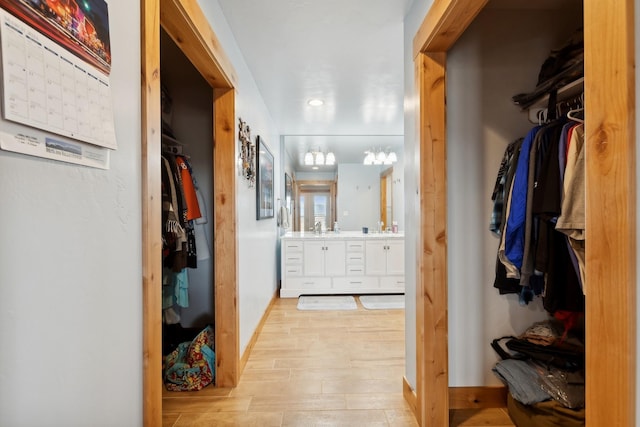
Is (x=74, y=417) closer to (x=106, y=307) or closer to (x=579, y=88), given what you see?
(x=106, y=307)

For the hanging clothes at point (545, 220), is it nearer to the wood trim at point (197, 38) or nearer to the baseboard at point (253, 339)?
the wood trim at point (197, 38)

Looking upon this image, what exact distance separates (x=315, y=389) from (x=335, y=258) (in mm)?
2359

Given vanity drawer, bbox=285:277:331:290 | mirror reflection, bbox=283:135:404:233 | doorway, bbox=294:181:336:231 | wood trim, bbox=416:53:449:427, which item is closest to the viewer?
wood trim, bbox=416:53:449:427

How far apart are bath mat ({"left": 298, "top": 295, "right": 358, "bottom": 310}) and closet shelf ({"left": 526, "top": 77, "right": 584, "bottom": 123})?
106 inches

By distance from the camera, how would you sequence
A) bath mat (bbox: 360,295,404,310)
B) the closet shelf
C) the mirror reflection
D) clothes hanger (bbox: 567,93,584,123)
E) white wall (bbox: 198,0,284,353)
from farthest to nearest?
the mirror reflection
bath mat (bbox: 360,295,404,310)
white wall (bbox: 198,0,284,353)
the closet shelf
clothes hanger (bbox: 567,93,584,123)

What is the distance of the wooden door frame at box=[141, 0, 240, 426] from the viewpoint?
897 millimetres

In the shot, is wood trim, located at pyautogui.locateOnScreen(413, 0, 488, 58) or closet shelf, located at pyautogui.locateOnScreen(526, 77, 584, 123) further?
closet shelf, located at pyautogui.locateOnScreen(526, 77, 584, 123)

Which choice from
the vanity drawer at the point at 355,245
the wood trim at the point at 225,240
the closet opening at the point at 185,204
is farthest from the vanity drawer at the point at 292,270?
Answer: the wood trim at the point at 225,240

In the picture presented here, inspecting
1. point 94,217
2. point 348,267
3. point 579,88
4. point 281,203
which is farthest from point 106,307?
point 281,203

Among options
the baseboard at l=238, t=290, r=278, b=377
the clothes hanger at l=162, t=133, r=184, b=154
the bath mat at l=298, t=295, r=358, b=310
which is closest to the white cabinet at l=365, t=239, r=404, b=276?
the bath mat at l=298, t=295, r=358, b=310

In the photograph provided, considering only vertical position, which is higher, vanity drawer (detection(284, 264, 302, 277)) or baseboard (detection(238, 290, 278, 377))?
vanity drawer (detection(284, 264, 302, 277))

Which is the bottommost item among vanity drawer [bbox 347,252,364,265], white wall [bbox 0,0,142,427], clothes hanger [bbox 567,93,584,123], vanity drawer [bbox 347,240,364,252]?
vanity drawer [bbox 347,252,364,265]

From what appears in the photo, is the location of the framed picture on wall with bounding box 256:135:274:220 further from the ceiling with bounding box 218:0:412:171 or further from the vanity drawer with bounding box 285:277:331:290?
the vanity drawer with bounding box 285:277:331:290

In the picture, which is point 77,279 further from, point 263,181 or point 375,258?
point 375,258
